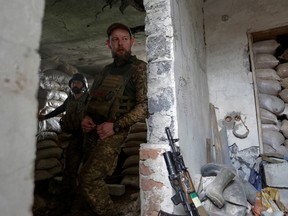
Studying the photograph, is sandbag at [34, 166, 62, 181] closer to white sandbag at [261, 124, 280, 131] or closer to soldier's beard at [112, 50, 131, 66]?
soldier's beard at [112, 50, 131, 66]

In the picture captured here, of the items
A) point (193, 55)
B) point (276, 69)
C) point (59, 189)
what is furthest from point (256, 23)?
point (59, 189)

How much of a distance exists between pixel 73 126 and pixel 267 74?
88.2 inches

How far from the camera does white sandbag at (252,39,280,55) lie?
2568 mm

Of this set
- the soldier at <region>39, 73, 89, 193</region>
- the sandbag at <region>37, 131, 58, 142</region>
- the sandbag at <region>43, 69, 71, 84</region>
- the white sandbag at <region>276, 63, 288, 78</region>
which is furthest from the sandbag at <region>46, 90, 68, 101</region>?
the white sandbag at <region>276, 63, 288, 78</region>

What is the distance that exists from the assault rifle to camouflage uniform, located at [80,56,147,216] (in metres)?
0.73

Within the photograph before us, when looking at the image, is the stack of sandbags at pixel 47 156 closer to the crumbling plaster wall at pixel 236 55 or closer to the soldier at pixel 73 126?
the soldier at pixel 73 126

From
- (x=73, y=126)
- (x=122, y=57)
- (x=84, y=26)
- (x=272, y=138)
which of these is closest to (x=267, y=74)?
(x=272, y=138)

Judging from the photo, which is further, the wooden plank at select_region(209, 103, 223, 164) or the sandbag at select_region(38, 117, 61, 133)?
the sandbag at select_region(38, 117, 61, 133)

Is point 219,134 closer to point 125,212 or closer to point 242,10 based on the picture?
point 125,212

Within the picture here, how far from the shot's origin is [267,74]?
2.54 metres

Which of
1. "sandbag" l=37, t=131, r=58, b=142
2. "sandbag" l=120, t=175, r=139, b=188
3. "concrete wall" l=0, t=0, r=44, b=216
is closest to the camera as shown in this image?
"concrete wall" l=0, t=0, r=44, b=216

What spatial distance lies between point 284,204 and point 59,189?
2.09 m

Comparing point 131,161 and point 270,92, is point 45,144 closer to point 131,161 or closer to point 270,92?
point 131,161

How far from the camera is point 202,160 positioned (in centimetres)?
184
